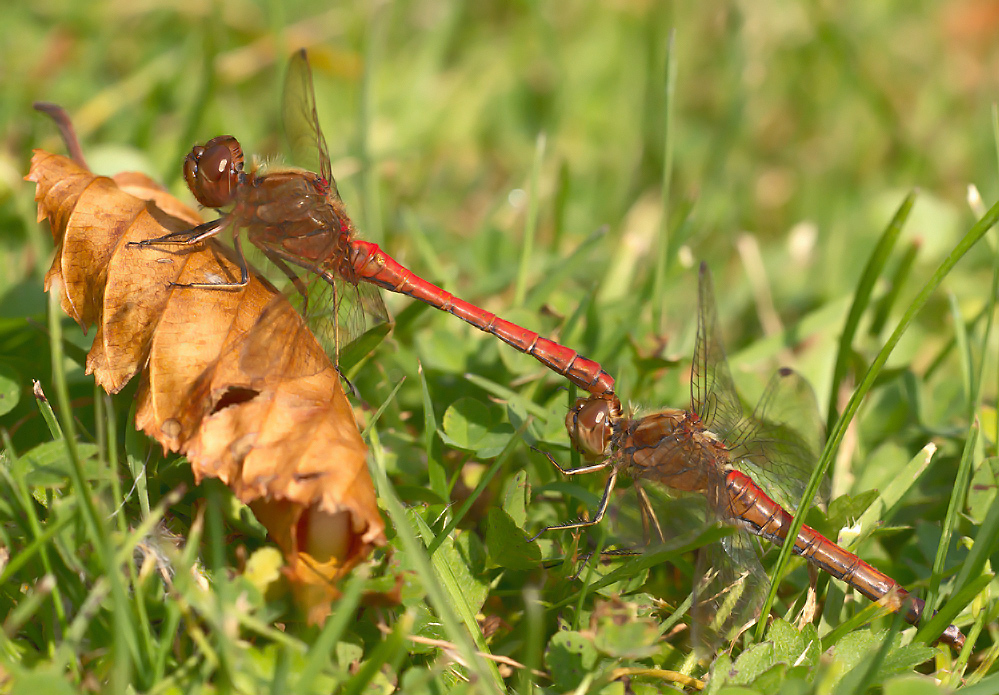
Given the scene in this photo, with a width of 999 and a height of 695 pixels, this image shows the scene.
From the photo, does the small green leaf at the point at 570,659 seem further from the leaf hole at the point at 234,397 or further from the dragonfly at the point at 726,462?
the leaf hole at the point at 234,397

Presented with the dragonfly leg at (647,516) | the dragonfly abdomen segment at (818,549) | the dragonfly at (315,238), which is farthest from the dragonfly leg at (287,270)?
the dragonfly abdomen segment at (818,549)

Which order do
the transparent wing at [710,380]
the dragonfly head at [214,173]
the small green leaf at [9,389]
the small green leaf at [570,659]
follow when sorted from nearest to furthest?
1. the small green leaf at [570,659]
2. the small green leaf at [9,389]
3. the dragonfly head at [214,173]
4. the transparent wing at [710,380]

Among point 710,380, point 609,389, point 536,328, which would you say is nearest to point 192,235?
point 536,328

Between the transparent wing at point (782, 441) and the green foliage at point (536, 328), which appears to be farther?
the transparent wing at point (782, 441)

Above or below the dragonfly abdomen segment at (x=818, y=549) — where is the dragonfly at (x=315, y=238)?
above

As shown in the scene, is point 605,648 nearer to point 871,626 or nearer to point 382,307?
point 871,626

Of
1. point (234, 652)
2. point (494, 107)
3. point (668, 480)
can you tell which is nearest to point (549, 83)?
point (494, 107)

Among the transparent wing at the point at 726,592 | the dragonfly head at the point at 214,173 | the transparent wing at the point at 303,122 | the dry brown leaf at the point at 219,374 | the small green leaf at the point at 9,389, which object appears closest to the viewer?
the dry brown leaf at the point at 219,374
